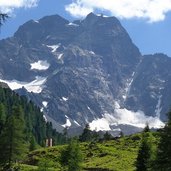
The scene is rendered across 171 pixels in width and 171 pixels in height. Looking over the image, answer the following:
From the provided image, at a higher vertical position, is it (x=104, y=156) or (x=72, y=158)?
(x=104, y=156)

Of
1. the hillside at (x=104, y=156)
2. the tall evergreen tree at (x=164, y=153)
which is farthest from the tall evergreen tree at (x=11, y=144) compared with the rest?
the tall evergreen tree at (x=164, y=153)

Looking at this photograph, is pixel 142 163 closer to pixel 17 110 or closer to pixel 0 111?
pixel 17 110

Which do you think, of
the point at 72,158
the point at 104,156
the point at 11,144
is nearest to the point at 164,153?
the point at 72,158

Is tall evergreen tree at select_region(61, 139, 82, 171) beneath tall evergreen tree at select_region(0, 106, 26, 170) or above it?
beneath

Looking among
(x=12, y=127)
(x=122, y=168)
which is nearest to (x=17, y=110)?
(x=12, y=127)

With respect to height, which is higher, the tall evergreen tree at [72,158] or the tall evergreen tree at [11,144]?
the tall evergreen tree at [11,144]

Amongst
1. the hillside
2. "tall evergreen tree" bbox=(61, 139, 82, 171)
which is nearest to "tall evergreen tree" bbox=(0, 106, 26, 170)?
the hillside

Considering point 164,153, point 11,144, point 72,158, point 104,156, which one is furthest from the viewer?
point 104,156

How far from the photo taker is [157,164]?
148 feet

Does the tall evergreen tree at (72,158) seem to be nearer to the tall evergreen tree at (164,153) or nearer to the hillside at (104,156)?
the hillside at (104,156)

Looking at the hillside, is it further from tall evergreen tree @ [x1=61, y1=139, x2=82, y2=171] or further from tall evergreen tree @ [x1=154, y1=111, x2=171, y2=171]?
tall evergreen tree @ [x1=154, y1=111, x2=171, y2=171]

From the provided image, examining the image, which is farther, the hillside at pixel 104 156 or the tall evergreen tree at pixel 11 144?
the tall evergreen tree at pixel 11 144

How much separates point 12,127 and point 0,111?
78.1 m

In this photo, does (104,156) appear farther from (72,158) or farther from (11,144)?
(72,158)
